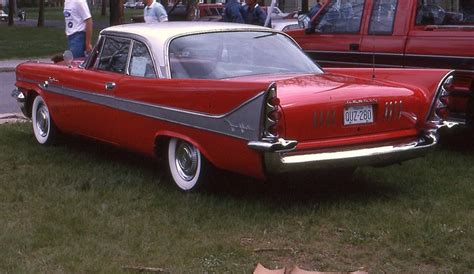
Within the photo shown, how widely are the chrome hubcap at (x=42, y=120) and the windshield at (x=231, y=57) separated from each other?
2298 millimetres

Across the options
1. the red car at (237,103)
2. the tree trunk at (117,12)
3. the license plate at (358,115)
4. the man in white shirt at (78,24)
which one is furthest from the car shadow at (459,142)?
the tree trunk at (117,12)

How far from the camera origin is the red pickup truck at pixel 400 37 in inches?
306

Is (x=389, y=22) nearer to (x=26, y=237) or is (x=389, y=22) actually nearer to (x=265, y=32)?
(x=265, y=32)

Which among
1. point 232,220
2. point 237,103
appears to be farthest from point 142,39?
point 232,220

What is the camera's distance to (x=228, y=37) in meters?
6.94

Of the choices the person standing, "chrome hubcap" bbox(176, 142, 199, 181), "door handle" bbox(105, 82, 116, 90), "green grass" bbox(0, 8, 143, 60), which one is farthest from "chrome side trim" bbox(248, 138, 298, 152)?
"green grass" bbox(0, 8, 143, 60)

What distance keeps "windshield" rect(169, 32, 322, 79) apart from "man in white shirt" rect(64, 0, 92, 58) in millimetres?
4002

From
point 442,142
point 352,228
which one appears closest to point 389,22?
point 442,142

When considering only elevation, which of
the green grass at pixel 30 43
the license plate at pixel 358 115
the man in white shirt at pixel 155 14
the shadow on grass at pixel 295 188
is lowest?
the green grass at pixel 30 43

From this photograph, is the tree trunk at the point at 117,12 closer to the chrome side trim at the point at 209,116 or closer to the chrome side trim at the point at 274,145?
the chrome side trim at the point at 209,116

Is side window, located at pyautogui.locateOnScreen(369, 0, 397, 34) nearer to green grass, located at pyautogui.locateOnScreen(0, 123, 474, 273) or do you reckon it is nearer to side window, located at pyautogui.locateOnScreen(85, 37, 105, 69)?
green grass, located at pyautogui.locateOnScreen(0, 123, 474, 273)

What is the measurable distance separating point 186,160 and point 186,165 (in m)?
Answer: 0.04

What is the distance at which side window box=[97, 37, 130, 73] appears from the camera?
7.20m

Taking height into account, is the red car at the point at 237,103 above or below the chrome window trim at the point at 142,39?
below
